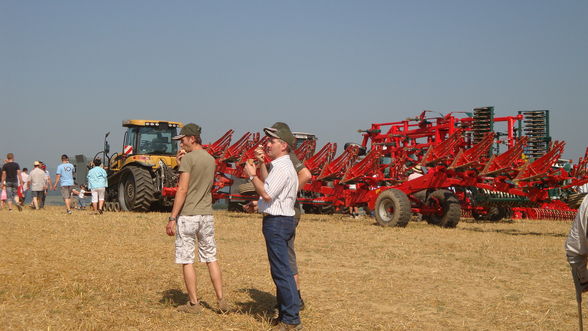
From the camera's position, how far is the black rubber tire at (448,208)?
13.6 meters

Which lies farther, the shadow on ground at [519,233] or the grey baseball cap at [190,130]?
the shadow on ground at [519,233]

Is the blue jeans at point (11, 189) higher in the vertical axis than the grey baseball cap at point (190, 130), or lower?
lower

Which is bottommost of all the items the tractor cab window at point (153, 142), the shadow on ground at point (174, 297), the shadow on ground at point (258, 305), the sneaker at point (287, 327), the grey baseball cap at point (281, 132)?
the shadow on ground at point (174, 297)

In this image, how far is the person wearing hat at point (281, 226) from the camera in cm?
493

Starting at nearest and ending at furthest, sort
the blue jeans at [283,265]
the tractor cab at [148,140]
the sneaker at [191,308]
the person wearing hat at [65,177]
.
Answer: the blue jeans at [283,265], the sneaker at [191,308], the person wearing hat at [65,177], the tractor cab at [148,140]

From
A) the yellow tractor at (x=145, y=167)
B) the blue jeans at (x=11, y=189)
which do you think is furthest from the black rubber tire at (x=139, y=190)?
the blue jeans at (x=11, y=189)

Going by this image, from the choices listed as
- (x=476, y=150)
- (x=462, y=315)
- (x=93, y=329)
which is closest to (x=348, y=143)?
(x=476, y=150)

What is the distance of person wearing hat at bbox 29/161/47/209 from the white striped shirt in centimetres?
1514

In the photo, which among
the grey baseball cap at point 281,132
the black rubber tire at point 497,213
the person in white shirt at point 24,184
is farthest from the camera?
the person in white shirt at point 24,184

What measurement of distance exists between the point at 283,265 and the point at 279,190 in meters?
0.57

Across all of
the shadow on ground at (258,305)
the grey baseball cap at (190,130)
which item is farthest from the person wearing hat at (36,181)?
the grey baseball cap at (190,130)

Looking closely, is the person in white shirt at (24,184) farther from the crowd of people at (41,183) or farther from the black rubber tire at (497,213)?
the black rubber tire at (497,213)

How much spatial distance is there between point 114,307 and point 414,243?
6153 millimetres

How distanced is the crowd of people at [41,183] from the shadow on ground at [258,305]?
10.7 meters
